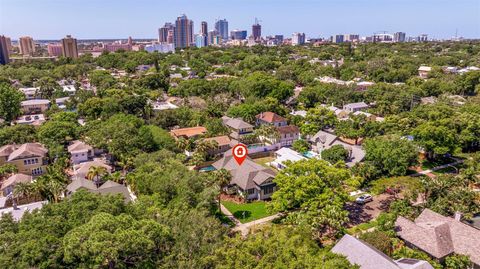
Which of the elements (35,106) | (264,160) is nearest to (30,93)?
(35,106)

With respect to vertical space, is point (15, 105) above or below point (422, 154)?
above

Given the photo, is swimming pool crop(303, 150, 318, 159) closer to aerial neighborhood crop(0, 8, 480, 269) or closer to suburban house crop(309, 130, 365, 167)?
aerial neighborhood crop(0, 8, 480, 269)

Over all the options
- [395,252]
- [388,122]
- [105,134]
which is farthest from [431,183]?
[105,134]

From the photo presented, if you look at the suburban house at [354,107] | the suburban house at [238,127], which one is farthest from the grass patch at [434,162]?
A: the suburban house at [238,127]

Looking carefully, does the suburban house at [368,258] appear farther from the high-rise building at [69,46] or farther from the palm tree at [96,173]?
the high-rise building at [69,46]

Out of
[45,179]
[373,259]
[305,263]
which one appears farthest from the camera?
[45,179]

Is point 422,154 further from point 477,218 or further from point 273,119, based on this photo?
point 273,119
